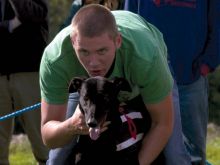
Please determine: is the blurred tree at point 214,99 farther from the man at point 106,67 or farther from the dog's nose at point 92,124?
the dog's nose at point 92,124

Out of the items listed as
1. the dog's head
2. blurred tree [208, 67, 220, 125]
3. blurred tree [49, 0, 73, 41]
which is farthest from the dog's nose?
blurred tree [49, 0, 73, 41]

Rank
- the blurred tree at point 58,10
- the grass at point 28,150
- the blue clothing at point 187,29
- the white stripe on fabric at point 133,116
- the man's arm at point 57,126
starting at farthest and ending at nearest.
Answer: the blurred tree at point 58,10
the grass at point 28,150
the blue clothing at point 187,29
the white stripe on fabric at point 133,116
the man's arm at point 57,126

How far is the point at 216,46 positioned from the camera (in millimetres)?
5977

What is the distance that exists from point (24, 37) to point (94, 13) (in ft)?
8.18

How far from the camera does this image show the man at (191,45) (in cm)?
586

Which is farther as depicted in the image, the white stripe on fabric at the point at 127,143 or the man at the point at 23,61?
the man at the point at 23,61

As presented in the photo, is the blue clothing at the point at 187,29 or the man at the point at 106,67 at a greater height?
the man at the point at 106,67

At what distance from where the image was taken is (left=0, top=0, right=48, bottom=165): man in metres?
6.59

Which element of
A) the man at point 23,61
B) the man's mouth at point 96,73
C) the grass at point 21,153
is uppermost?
the man's mouth at point 96,73

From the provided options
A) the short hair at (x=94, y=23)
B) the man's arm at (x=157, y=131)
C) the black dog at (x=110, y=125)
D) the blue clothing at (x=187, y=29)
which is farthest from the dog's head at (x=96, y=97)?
the blue clothing at (x=187, y=29)

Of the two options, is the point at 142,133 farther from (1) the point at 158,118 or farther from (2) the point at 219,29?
(2) the point at 219,29

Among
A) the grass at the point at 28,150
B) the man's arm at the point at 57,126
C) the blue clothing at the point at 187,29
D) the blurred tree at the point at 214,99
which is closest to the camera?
the man's arm at the point at 57,126

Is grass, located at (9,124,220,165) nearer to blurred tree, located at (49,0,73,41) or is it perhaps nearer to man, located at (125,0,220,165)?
man, located at (125,0,220,165)

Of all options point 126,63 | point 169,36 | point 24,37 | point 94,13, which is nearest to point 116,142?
point 126,63
